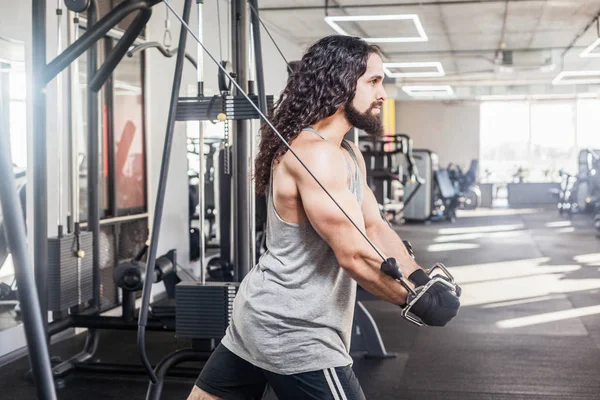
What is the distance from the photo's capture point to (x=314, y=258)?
5.28ft

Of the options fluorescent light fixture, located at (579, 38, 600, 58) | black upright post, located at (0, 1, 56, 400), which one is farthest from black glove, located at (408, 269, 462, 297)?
fluorescent light fixture, located at (579, 38, 600, 58)

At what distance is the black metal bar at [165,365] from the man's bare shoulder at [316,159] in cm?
170

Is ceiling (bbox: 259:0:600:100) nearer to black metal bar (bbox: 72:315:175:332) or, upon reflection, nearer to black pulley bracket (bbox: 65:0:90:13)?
black metal bar (bbox: 72:315:175:332)

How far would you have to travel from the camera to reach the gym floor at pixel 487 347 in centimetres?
371

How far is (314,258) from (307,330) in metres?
0.15

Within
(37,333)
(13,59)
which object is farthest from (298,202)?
(13,59)

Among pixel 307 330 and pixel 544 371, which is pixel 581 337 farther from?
pixel 307 330

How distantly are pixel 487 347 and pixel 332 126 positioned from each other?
325cm

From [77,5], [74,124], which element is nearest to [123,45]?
[77,5]

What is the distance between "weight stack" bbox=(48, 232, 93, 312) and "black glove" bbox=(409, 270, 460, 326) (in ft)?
8.31

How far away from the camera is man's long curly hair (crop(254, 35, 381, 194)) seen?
166 cm

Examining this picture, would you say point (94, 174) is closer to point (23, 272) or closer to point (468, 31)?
point (23, 272)

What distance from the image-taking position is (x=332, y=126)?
1.70m

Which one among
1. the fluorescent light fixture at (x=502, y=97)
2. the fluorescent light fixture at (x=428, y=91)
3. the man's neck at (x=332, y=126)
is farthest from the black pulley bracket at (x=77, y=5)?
the fluorescent light fixture at (x=502, y=97)
